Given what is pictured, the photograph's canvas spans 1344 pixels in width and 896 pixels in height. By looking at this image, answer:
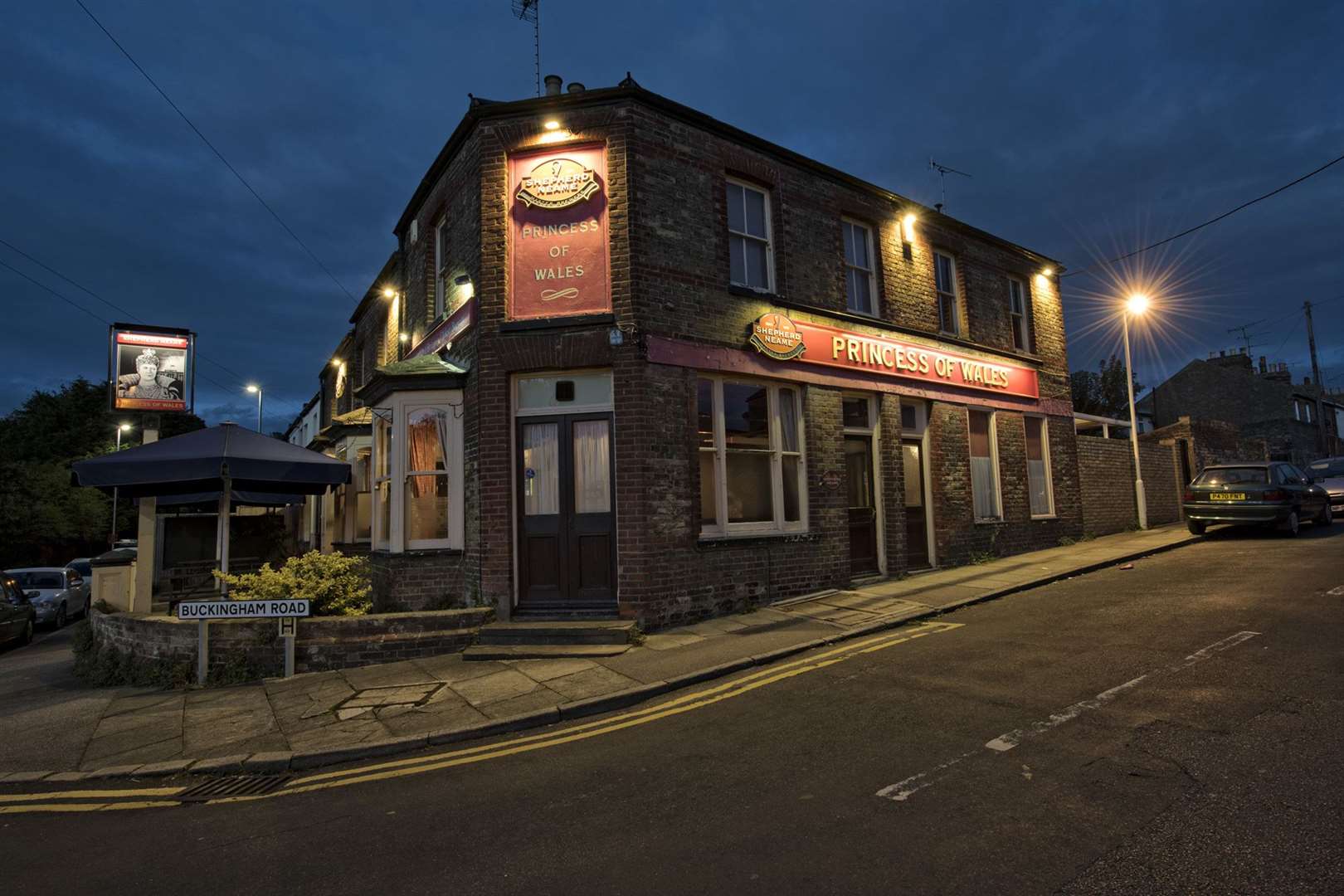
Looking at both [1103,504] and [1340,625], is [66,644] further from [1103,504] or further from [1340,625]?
[1103,504]

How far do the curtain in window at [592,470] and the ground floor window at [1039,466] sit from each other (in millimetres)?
10288

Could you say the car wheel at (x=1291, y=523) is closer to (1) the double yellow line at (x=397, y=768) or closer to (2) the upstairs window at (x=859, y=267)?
(2) the upstairs window at (x=859, y=267)

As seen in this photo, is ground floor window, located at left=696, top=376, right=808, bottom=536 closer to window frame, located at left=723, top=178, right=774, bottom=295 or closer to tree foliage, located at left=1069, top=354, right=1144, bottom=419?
window frame, located at left=723, top=178, right=774, bottom=295

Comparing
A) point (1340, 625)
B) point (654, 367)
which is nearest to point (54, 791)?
point (654, 367)


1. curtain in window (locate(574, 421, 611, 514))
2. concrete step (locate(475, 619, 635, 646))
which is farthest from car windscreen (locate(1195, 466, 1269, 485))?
concrete step (locate(475, 619, 635, 646))

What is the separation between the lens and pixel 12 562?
27625mm

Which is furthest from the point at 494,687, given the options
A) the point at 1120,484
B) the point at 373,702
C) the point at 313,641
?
the point at 1120,484

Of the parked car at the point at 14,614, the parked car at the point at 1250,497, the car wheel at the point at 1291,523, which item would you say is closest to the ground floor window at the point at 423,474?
the parked car at the point at 14,614

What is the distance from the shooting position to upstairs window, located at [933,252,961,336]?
47.2ft

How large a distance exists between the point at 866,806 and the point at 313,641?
7054mm

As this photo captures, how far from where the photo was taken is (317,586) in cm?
895

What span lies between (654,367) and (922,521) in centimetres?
656

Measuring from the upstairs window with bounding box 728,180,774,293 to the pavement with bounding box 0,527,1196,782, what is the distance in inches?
202

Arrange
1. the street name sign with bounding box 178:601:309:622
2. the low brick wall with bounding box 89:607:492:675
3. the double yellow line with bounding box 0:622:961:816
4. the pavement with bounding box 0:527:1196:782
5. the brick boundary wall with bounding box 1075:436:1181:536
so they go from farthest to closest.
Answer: the brick boundary wall with bounding box 1075:436:1181:536
the low brick wall with bounding box 89:607:492:675
the street name sign with bounding box 178:601:309:622
the pavement with bounding box 0:527:1196:782
the double yellow line with bounding box 0:622:961:816
